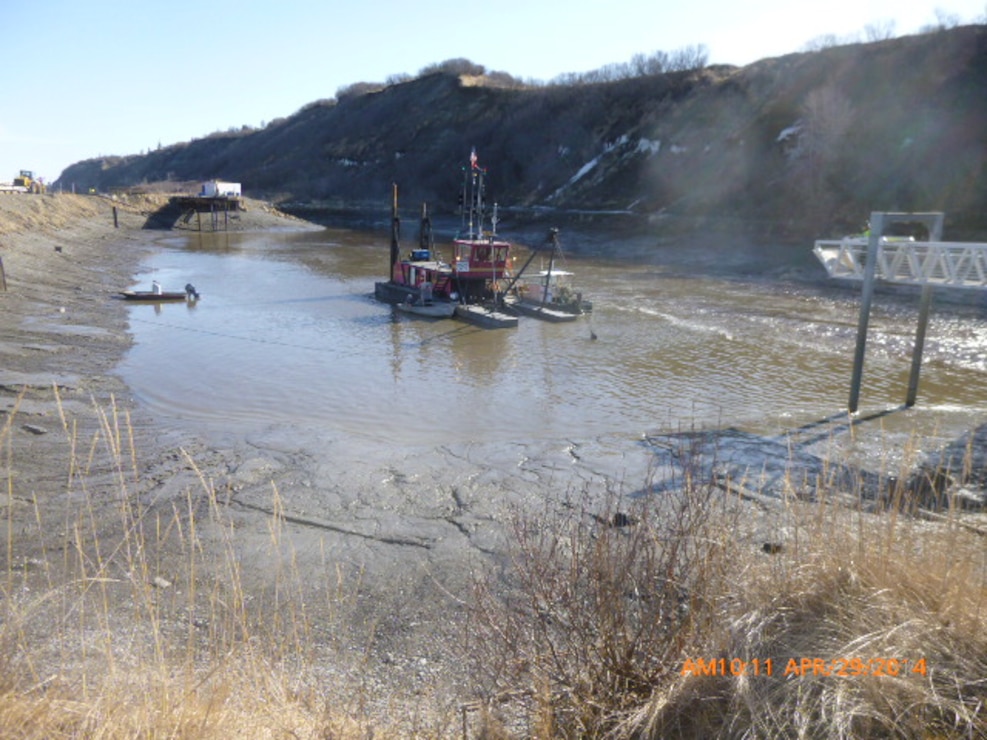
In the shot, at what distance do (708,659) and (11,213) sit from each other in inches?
1679

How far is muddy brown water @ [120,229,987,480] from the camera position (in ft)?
43.5

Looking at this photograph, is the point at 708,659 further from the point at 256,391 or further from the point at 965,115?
the point at 965,115

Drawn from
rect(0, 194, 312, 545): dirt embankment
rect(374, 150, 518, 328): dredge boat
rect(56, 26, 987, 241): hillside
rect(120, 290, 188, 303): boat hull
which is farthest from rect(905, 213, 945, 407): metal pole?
rect(56, 26, 987, 241): hillside

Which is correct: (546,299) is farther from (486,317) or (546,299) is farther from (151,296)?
(151,296)

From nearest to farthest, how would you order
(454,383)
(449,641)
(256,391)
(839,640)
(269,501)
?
(839,640)
(449,641)
(269,501)
(256,391)
(454,383)

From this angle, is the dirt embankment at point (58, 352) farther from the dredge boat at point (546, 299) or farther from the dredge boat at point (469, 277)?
the dredge boat at point (546, 299)

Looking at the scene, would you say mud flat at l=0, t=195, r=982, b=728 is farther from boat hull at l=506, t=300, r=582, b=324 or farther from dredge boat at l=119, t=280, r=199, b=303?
boat hull at l=506, t=300, r=582, b=324

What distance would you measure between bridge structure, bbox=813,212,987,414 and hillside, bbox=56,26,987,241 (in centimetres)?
2640

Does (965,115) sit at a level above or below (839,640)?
above

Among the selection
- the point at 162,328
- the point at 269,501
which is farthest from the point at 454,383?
the point at 162,328

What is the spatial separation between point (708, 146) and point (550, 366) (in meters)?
45.1

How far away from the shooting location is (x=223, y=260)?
4509 cm

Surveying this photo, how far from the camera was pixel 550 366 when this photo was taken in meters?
18.6
